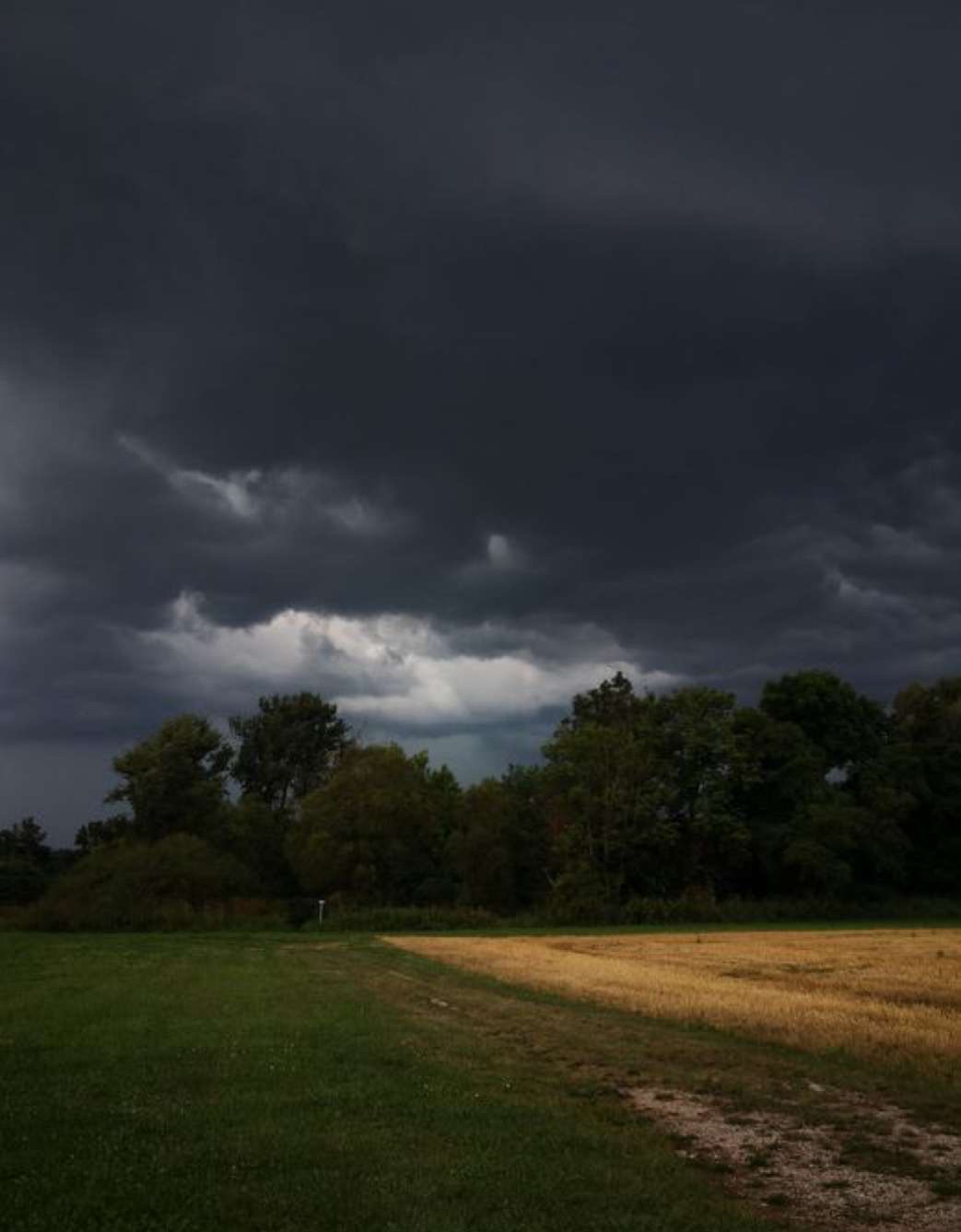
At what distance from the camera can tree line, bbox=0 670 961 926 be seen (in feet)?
302

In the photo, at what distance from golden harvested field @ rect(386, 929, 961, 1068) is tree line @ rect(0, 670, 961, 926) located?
29.6 m

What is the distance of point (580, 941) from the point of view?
202 feet

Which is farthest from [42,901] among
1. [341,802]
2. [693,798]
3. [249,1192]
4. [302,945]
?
[249,1192]

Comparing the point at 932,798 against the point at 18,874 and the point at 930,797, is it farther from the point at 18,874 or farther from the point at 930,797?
the point at 18,874

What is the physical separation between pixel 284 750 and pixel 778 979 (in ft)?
389

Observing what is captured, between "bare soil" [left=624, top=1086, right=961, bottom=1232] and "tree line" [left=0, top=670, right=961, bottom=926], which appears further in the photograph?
"tree line" [left=0, top=670, right=961, bottom=926]

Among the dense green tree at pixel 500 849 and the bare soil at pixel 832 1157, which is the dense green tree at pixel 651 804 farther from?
the bare soil at pixel 832 1157

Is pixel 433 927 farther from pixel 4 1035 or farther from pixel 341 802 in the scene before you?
pixel 4 1035

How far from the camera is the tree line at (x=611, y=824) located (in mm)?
92062

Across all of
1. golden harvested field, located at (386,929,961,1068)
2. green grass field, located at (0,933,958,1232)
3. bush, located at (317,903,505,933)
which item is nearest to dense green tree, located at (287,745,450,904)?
bush, located at (317,903,505,933)

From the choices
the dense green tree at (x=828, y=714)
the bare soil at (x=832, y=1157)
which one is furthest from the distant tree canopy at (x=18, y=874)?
the bare soil at (x=832, y=1157)

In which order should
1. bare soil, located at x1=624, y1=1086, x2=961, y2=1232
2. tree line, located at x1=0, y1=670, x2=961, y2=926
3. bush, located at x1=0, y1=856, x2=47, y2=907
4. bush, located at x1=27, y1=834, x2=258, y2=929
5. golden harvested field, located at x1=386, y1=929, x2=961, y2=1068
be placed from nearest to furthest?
1. bare soil, located at x1=624, y1=1086, x2=961, y2=1232
2. golden harvested field, located at x1=386, y1=929, x2=961, y2=1068
3. bush, located at x1=27, y1=834, x2=258, y2=929
4. tree line, located at x1=0, y1=670, x2=961, y2=926
5. bush, located at x1=0, y1=856, x2=47, y2=907

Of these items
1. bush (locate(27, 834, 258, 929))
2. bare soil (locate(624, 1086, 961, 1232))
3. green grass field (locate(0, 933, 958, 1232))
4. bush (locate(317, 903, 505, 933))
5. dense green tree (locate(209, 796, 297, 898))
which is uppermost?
dense green tree (locate(209, 796, 297, 898))

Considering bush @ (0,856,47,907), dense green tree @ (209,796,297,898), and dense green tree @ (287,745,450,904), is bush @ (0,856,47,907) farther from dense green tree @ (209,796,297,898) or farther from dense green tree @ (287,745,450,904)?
dense green tree @ (287,745,450,904)
